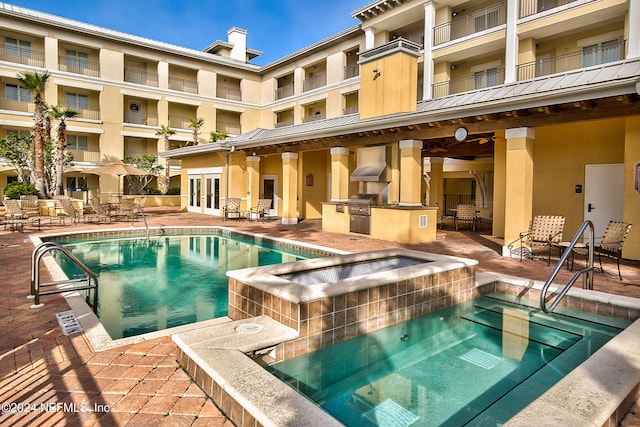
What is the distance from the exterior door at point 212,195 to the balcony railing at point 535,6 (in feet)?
53.3

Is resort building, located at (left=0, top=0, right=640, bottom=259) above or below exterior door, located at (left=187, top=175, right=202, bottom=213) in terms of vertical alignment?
above

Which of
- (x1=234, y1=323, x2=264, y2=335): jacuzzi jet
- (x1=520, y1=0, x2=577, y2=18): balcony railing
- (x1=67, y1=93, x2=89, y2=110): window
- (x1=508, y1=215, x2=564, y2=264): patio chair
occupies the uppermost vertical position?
(x1=520, y1=0, x2=577, y2=18): balcony railing


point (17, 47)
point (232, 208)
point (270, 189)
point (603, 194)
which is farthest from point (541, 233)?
point (17, 47)

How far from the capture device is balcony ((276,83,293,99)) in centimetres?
3269

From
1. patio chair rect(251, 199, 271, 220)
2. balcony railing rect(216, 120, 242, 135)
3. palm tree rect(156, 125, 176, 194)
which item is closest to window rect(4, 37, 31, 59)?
palm tree rect(156, 125, 176, 194)

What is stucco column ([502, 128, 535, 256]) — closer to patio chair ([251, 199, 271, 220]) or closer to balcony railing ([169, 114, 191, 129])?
patio chair ([251, 199, 271, 220])

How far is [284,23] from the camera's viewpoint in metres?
44.2

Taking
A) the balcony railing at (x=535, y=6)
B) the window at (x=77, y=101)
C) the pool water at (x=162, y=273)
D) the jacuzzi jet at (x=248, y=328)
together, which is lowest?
the pool water at (x=162, y=273)

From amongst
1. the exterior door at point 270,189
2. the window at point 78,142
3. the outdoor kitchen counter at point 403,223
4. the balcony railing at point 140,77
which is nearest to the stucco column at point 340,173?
the outdoor kitchen counter at point 403,223

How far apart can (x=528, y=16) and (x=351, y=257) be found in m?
16.7

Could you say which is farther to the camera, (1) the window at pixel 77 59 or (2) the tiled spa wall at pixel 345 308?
(1) the window at pixel 77 59

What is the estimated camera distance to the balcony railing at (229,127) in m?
34.3

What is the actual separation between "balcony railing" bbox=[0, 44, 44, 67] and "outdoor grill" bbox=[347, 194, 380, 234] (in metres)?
26.0

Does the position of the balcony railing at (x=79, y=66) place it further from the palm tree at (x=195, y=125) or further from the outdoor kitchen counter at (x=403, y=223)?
the outdoor kitchen counter at (x=403, y=223)
